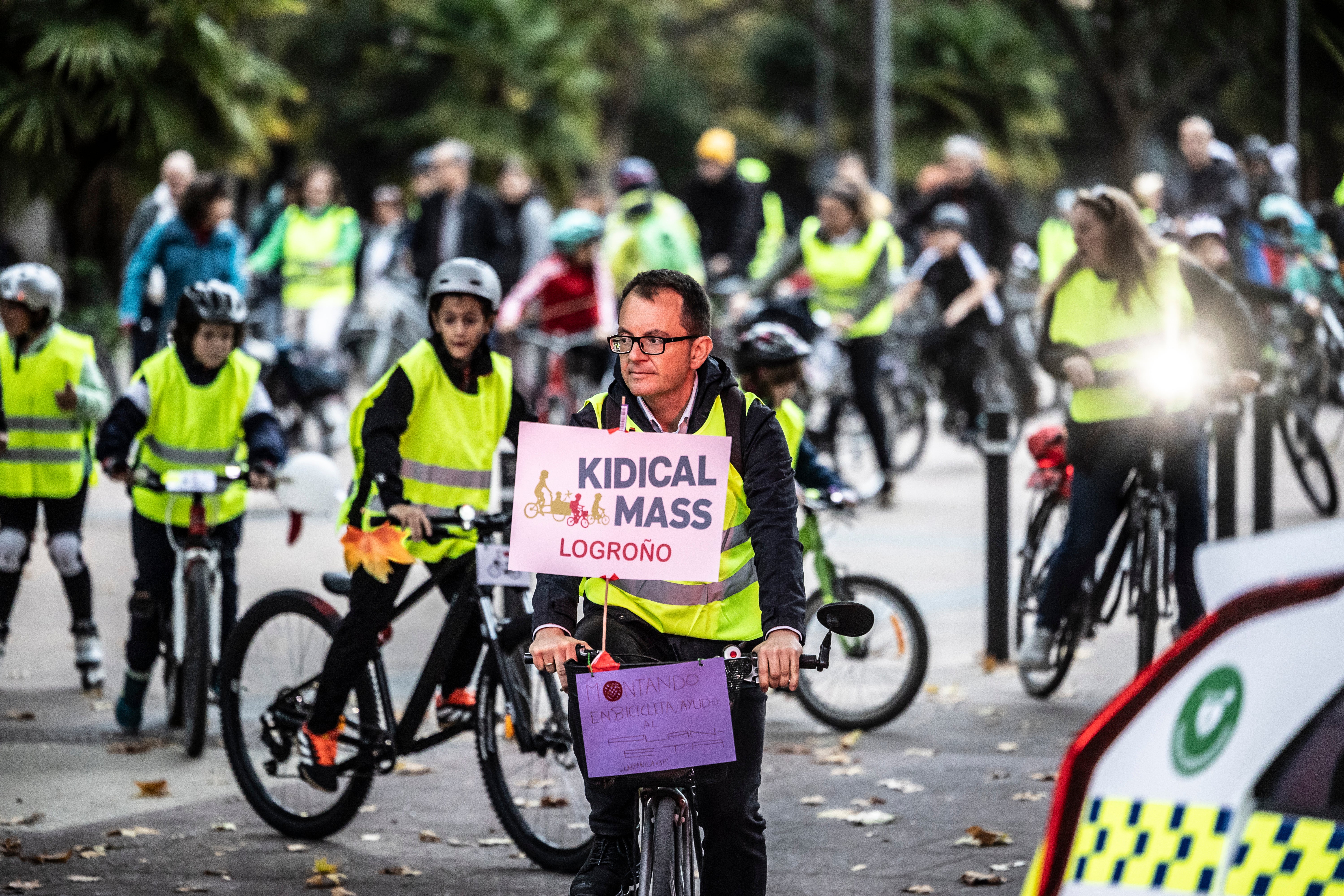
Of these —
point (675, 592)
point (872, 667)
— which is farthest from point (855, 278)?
point (675, 592)

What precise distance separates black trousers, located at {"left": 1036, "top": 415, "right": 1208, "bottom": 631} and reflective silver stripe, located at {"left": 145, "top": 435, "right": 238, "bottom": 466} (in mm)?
3268

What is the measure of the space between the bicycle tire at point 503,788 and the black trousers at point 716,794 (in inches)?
59.2

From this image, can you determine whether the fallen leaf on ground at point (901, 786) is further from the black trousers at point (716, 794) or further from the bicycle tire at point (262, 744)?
the black trousers at point (716, 794)

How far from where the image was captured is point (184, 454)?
6.85 meters

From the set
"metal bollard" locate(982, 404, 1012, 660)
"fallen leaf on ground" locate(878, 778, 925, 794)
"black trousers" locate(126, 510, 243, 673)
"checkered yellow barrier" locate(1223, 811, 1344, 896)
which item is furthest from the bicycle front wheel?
"checkered yellow barrier" locate(1223, 811, 1344, 896)

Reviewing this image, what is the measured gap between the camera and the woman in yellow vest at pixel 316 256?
15836 mm

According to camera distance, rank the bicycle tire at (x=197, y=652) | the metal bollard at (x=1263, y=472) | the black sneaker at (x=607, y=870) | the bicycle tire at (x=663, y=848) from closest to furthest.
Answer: the bicycle tire at (x=663, y=848) → the black sneaker at (x=607, y=870) → the bicycle tire at (x=197, y=652) → the metal bollard at (x=1263, y=472)

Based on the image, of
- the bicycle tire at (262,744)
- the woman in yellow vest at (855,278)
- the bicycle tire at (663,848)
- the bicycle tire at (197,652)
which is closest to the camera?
the bicycle tire at (663,848)

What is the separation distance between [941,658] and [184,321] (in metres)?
3.74

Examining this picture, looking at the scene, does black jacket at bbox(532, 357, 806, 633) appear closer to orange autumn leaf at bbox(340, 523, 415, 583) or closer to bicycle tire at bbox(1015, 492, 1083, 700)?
orange autumn leaf at bbox(340, 523, 415, 583)

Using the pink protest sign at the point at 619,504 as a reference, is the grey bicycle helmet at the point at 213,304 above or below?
above

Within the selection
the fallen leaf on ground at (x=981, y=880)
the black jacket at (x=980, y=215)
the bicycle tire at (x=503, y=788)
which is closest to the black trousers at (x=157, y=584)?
the bicycle tire at (x=503, y=788)

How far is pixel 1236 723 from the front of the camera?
2.48 metres

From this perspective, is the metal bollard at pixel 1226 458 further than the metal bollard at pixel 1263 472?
No
